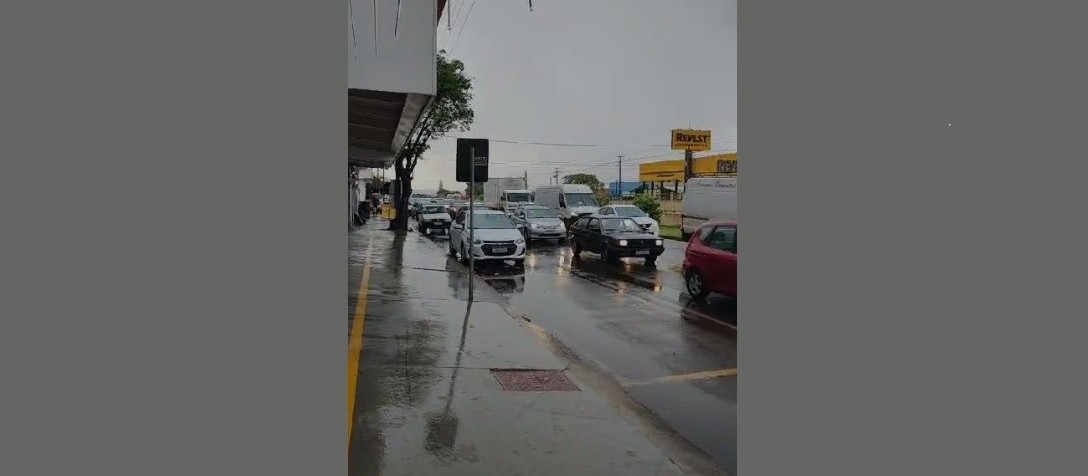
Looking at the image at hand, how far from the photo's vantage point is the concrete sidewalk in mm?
4410

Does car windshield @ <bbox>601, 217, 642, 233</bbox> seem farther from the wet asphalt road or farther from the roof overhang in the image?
the roof overhang

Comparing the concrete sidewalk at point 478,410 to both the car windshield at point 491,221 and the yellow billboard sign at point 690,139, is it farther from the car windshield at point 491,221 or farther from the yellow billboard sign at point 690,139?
the yellow billboard sign at point 690,139

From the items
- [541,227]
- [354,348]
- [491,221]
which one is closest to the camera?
[354,348]

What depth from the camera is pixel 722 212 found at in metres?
23.2

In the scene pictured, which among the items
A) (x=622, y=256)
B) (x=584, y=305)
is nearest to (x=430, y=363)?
(x=584, y=305)

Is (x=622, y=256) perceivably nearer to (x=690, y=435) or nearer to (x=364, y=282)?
(x=364, y=282)

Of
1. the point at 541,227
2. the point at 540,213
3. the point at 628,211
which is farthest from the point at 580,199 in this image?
the point at 541,227

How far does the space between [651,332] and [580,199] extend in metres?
25.5

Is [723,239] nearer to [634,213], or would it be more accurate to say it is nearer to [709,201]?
[709,201]

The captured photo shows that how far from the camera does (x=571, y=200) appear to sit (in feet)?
113

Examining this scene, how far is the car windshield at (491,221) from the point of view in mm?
17941

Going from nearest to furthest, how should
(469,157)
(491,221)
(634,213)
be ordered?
(469,157) < (491,221) < (634,213)

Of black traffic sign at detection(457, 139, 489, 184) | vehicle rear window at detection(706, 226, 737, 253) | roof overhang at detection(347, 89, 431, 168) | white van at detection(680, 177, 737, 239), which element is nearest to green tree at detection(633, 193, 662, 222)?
white van at detection(680, 177, 737, 239)

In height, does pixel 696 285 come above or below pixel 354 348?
above
